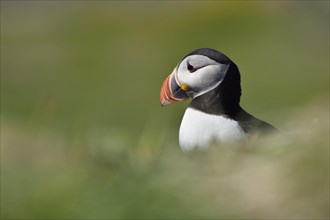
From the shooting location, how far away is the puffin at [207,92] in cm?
466

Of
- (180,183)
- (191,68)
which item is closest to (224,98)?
(191,68)

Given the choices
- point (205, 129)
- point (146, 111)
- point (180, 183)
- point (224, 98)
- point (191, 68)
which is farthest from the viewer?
point (146, 111)

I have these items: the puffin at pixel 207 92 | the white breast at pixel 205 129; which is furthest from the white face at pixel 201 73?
the white breast at pixel 205 129

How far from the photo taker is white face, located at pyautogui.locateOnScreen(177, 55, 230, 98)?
16.1ft

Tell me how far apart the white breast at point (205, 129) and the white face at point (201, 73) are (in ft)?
0.53

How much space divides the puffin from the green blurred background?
6.5 inches

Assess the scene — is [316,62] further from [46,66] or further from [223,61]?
[223,61]

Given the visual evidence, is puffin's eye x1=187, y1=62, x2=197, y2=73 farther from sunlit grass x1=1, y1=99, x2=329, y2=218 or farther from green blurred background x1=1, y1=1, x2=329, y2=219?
sunlit grass x1=1, y1=99, x2=329, y2=218

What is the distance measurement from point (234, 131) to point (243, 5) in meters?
10.2

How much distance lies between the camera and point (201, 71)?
4902 millimetres

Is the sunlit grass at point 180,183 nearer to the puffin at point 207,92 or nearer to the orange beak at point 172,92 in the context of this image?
the puffin at point 207,92

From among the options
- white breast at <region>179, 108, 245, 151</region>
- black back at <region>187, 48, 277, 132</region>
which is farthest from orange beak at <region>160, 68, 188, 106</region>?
white breast at <region>179, 108, 245, 151</region>

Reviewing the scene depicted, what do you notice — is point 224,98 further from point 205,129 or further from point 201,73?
point 205,129

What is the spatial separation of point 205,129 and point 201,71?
1.37 feet
